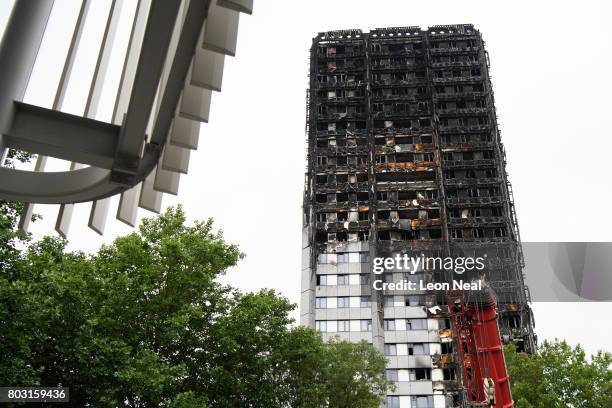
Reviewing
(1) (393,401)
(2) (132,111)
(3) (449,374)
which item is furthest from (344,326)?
(2) (132,111)

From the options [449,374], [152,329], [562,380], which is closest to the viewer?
[152,329]

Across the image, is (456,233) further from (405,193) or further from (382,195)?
(382,195)

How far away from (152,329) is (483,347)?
37.4 feet

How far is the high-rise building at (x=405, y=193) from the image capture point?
184 ft

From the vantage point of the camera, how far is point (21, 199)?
5.29m

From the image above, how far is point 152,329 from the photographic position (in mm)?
18891

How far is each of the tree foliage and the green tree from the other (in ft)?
42.1

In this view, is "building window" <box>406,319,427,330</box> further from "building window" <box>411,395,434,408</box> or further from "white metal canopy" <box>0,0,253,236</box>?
"white metal canopy" <box>0,0,253,236</box>

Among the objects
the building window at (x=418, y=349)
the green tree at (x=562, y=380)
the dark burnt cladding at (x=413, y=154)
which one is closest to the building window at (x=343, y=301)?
the dark burnt cladding at (x=413, y=154)

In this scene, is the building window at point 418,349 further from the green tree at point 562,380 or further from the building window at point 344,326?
the green tree at point 562,380

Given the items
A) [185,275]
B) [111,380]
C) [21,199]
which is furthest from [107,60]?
[185,275]

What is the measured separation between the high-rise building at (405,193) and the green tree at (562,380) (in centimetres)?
2166

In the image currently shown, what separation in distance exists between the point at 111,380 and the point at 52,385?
1.57m

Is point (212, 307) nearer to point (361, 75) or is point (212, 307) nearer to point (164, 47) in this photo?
point (164, 47)
